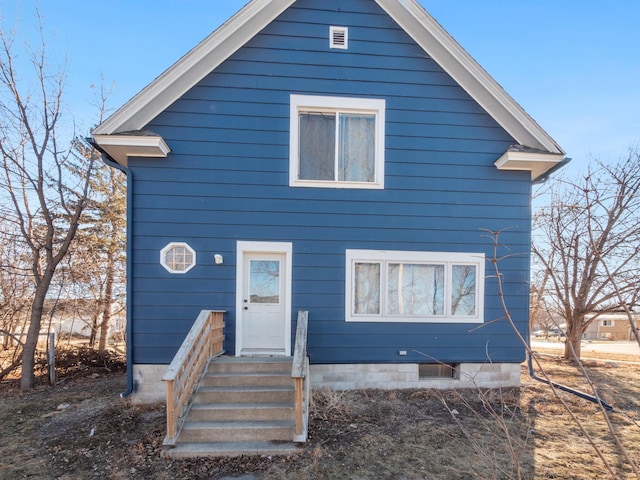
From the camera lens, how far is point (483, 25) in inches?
328

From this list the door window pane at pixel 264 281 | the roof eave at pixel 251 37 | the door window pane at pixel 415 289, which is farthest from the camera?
the door window pane at pixel 415 289

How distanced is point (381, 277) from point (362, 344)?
1148 mm

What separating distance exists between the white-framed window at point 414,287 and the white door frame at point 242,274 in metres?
0.97

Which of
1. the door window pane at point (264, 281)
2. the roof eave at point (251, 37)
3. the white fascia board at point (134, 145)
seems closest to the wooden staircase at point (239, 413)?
the door window pane at point (264, 281)

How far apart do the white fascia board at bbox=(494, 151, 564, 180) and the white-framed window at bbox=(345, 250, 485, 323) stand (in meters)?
1.60

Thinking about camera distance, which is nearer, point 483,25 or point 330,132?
point 330,132

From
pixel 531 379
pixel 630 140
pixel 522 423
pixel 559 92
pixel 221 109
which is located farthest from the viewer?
pixel 630 140

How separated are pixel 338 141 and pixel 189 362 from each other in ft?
13.3

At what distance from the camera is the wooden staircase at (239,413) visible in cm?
404

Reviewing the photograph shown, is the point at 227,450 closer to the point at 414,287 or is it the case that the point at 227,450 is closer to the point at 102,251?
the point at 414,287

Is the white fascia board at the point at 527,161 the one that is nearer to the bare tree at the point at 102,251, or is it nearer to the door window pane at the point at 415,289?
the door window pane at the point at 415,289

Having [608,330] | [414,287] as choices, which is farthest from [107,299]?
[608,330]

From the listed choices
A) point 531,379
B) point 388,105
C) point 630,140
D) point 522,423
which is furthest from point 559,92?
point 522,423

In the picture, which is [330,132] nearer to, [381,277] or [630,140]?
[381,277]
